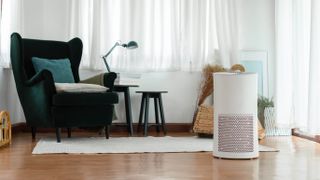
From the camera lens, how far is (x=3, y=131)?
13.2 ft

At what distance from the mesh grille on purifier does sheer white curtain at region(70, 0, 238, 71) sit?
7.86 feet

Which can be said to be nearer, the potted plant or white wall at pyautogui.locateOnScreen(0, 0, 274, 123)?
the potted plant

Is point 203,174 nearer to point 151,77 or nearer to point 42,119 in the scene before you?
point 42,119

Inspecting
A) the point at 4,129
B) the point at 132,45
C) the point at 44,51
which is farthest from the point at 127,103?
the point at 4,129

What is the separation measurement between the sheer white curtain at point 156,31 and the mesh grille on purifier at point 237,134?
2394 millimetres

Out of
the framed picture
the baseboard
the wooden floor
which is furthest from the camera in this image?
the framed picture

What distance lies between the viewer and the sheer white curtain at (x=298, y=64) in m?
4.18

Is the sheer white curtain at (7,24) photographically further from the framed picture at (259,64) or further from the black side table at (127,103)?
the framed picture at (259,64)

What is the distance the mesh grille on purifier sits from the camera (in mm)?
3318

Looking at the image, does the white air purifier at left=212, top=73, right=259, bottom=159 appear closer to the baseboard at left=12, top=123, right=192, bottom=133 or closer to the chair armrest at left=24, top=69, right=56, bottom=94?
the chair armrest at left=24, top=69, right=56, bottom=94

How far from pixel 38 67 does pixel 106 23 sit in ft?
4.13

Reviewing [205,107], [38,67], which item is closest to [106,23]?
[38,67]

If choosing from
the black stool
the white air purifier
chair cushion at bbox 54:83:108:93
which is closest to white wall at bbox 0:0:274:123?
the black stool

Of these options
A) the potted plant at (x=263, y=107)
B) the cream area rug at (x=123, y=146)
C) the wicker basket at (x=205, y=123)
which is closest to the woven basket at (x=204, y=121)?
the wicker basket at (x=205, y=123)
